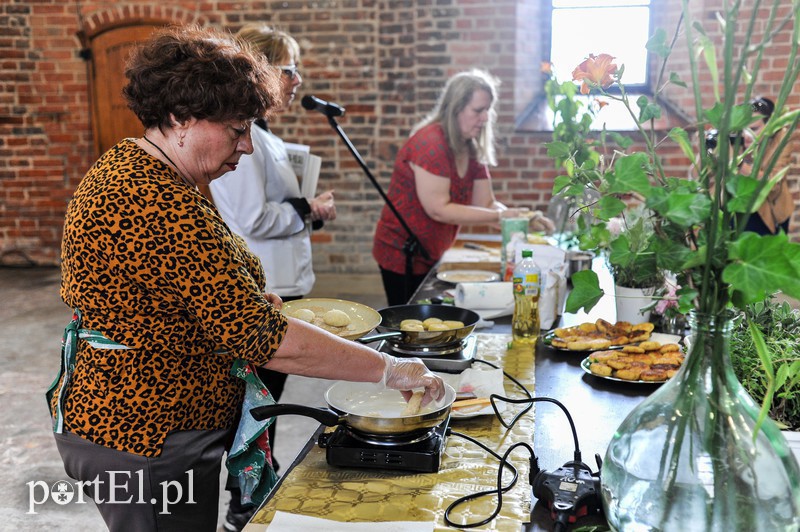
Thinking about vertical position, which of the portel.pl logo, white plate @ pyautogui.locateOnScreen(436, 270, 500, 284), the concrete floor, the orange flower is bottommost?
the concrete floor

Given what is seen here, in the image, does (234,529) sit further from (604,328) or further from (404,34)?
(404,34)

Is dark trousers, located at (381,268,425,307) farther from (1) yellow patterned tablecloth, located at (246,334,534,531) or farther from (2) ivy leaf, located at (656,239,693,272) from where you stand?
(2) ivy leaf, located at (656,239,693,272)

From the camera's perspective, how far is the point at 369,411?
4.83 feet

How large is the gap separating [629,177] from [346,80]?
5166 mm

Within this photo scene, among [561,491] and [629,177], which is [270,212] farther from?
[629,177]

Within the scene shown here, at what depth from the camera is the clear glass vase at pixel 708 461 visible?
35.4 inches

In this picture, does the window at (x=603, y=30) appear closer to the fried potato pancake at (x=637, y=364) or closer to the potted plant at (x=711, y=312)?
the fried potato pancake at (x=637, y=364)

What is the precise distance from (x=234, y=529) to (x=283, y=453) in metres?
0.70

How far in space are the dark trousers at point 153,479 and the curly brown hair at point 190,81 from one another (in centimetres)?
64

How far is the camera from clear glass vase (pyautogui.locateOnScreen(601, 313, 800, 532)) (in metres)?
0.90

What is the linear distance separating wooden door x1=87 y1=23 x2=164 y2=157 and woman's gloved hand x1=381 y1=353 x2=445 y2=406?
5.35m

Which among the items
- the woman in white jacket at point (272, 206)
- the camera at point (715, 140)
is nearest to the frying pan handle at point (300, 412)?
the camera at point (715, 140)

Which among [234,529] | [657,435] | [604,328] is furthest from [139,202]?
[234,529]

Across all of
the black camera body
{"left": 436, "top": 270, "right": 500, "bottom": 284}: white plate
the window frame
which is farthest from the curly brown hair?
the window frame
